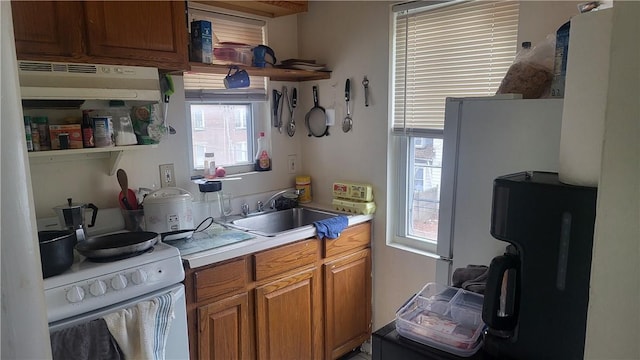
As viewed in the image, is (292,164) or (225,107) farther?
(292,164)

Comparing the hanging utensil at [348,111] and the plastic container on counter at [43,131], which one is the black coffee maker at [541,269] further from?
the hanging utensil at [348,111]

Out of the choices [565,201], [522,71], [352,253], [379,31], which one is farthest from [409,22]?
[565,201]

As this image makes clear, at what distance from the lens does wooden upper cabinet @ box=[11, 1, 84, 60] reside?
1.54 metres

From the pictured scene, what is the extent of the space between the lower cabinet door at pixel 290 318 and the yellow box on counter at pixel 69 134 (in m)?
1.05

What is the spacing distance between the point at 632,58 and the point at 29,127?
1.99 metres

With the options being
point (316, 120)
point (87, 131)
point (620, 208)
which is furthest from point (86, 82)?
point (620, 208)

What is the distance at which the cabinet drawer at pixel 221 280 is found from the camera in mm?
1839

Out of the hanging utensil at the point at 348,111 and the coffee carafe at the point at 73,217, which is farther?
the hanging utensil at the point at 348,111

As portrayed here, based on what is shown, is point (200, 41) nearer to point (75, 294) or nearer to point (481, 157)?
point (75, 294)

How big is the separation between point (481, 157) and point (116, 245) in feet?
4.73

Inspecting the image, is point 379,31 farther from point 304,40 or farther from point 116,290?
point 116,290

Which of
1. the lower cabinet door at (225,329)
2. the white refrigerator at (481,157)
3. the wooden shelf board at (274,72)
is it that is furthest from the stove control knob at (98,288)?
the white refrigerator at (481,157)

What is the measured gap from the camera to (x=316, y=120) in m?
2.85

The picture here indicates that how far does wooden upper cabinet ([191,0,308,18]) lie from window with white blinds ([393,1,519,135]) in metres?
0.60
